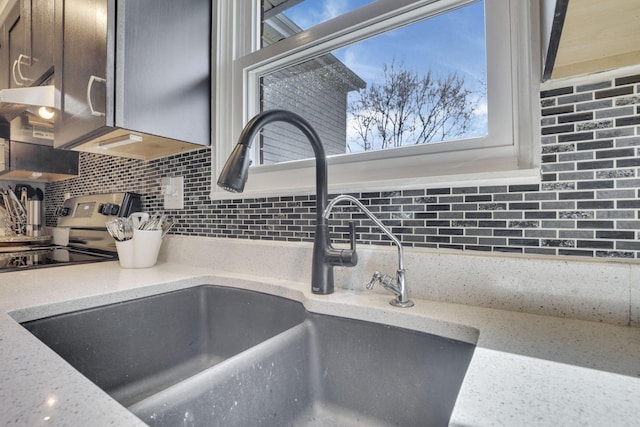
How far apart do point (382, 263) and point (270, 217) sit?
463 millimetres

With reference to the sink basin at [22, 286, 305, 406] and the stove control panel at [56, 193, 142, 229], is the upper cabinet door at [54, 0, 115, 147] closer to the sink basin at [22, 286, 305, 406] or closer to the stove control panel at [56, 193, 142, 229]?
the stove control panel at [56, 193, 142, 229]

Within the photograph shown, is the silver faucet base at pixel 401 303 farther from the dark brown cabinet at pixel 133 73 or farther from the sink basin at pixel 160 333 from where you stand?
the dark brown cabinet at pixel 133 73

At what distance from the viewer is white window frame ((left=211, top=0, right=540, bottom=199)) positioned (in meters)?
0.74

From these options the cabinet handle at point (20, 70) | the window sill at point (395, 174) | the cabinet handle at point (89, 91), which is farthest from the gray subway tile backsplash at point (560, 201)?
the cabinet handle at point (20, 70)

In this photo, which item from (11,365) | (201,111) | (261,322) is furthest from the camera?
(201,111)

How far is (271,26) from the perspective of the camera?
4.33 feet

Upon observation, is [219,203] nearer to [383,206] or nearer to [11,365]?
[383,206]

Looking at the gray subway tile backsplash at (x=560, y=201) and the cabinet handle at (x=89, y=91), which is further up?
the cabinet handle at (x=89, y=91)

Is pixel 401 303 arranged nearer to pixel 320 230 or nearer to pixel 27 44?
pixel 320 230

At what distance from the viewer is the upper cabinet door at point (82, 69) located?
3.35 ft

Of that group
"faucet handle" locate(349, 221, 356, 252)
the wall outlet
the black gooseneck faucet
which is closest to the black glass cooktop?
the wall outlet

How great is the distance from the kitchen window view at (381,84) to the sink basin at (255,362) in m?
0.57

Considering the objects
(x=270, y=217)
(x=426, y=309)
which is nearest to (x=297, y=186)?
(x=270, y=217)

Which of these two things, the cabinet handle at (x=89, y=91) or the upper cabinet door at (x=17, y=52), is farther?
the upper cabinet door at (x=17, y=52)
